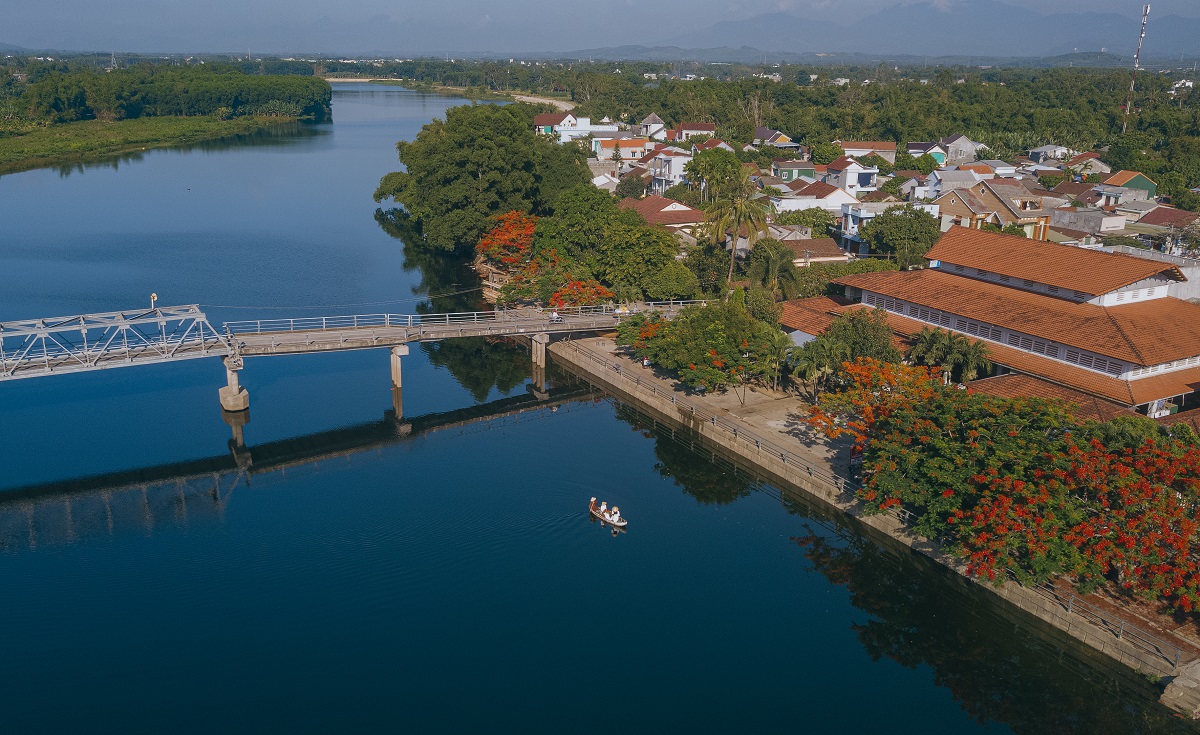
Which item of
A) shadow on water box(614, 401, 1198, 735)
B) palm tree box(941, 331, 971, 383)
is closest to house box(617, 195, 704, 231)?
palm tree box(941, 331, 971, 383)

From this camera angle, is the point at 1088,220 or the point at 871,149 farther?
the point at 871,149

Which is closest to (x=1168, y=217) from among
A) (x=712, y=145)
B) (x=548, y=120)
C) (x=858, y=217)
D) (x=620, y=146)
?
(x=858, y=217)

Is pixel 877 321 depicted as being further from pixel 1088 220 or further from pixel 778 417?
pixel 1088 220

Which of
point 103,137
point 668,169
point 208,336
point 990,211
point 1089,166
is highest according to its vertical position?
point 1089,166

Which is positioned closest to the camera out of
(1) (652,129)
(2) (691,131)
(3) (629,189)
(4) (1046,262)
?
(4) (1046,262)

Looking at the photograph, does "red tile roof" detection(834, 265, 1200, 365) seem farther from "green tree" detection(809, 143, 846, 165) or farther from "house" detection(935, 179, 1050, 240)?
"green tree" detection(809, 143, 846, 165)

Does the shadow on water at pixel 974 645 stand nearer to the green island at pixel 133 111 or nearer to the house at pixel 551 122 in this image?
the house at pixel 551 122

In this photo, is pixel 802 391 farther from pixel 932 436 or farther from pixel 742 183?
pixel 742 183
